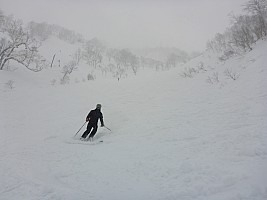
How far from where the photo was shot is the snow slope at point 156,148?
→ 5031 millimetres

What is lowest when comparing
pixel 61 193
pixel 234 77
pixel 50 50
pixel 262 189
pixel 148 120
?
pixel 61 193

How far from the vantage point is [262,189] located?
14.2 feet

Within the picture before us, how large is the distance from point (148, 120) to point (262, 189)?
23.4 ft

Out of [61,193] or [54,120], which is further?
[54,120]

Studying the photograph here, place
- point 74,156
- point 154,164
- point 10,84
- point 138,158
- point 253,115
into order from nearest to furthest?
point 154,164
point 138,158
point 74,156
point 253,115
point 10,84

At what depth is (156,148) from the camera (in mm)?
7555

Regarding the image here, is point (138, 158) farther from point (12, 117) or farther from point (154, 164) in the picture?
point (12, 117)

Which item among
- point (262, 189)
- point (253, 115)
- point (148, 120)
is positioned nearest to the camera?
point (262, 189)

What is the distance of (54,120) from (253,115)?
10116 millimetres

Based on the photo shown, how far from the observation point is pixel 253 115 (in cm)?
845

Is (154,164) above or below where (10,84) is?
below

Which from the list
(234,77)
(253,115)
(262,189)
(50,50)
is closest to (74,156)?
(262,189)

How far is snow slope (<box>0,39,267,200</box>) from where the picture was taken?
16.5 feet

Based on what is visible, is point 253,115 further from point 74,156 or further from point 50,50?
point 50,50
